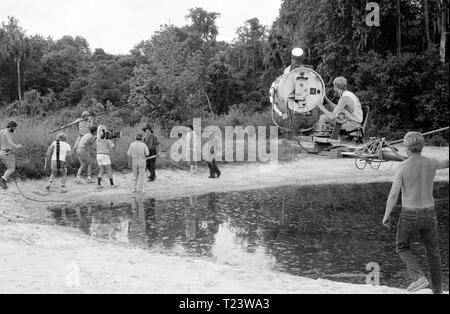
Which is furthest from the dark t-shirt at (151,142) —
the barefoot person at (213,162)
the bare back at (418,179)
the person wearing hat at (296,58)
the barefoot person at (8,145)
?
the bare back at (418,179)

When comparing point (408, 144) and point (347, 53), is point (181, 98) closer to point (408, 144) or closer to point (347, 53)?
point (347, 53)

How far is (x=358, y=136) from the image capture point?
6.73 m

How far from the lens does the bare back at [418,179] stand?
5.89 metres

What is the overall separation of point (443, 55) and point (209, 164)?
17.2 m

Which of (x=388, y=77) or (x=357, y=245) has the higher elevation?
(x=388, y=77)

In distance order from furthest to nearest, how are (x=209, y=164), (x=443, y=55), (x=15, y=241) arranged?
(x=443, y=55), (x=209, y=164), (x=15, y=241)

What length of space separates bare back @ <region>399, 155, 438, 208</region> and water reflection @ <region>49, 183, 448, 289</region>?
108 inches

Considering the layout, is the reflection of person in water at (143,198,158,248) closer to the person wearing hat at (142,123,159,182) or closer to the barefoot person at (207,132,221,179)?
the person wearing hat at (142,123,159,182)

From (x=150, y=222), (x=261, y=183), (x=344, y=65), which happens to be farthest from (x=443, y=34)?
(x=150, y=222)

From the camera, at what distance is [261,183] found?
19.3 metres

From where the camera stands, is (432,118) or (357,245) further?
(432,118)

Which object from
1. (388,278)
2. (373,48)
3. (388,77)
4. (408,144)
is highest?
(373,48)

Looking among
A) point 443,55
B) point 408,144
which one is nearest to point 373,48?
point 443,55

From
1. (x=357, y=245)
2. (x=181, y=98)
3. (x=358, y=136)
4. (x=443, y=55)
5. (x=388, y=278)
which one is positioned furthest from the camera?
(x=443, y=55)
